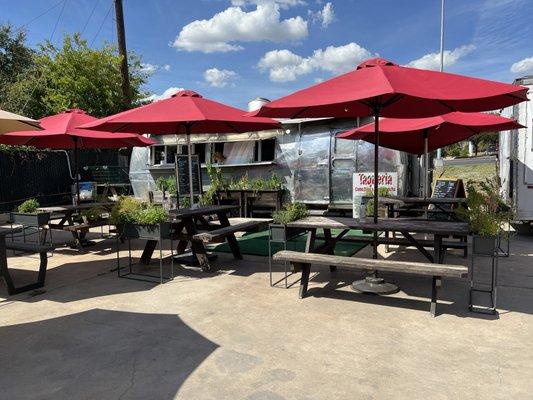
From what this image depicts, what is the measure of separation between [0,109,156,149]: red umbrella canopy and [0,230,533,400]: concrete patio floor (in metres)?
3.00

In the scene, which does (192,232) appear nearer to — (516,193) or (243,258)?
(243,258)

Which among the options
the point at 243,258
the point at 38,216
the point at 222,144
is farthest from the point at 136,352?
the point at 222,144

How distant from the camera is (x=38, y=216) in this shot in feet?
23.1

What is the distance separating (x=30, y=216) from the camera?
23.3 feet

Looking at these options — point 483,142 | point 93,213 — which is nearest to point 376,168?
point 93,213

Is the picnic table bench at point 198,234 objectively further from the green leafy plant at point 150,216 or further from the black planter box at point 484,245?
the black planter box at point 484,245

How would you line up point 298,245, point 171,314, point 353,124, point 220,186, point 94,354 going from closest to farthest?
1. point 94,354
2. point 171,314
3. point 298,245
4. point 353,124
5. point 220,186

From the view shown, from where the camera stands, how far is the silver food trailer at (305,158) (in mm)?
10203

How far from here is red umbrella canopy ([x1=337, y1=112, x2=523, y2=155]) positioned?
23.8ft

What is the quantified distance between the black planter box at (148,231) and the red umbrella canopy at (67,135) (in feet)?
7.03

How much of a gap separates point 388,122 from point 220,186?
217 inches

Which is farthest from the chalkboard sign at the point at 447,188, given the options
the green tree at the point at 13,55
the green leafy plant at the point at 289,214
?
the green tree at the point at 13,55

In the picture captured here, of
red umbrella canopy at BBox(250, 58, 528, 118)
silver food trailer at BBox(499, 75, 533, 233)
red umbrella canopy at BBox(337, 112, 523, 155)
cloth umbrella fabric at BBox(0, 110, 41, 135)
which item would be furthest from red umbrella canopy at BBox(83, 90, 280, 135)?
silver food trailer at BBox(499, 75, 533, 233)

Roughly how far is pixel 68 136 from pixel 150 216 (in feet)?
13.0
